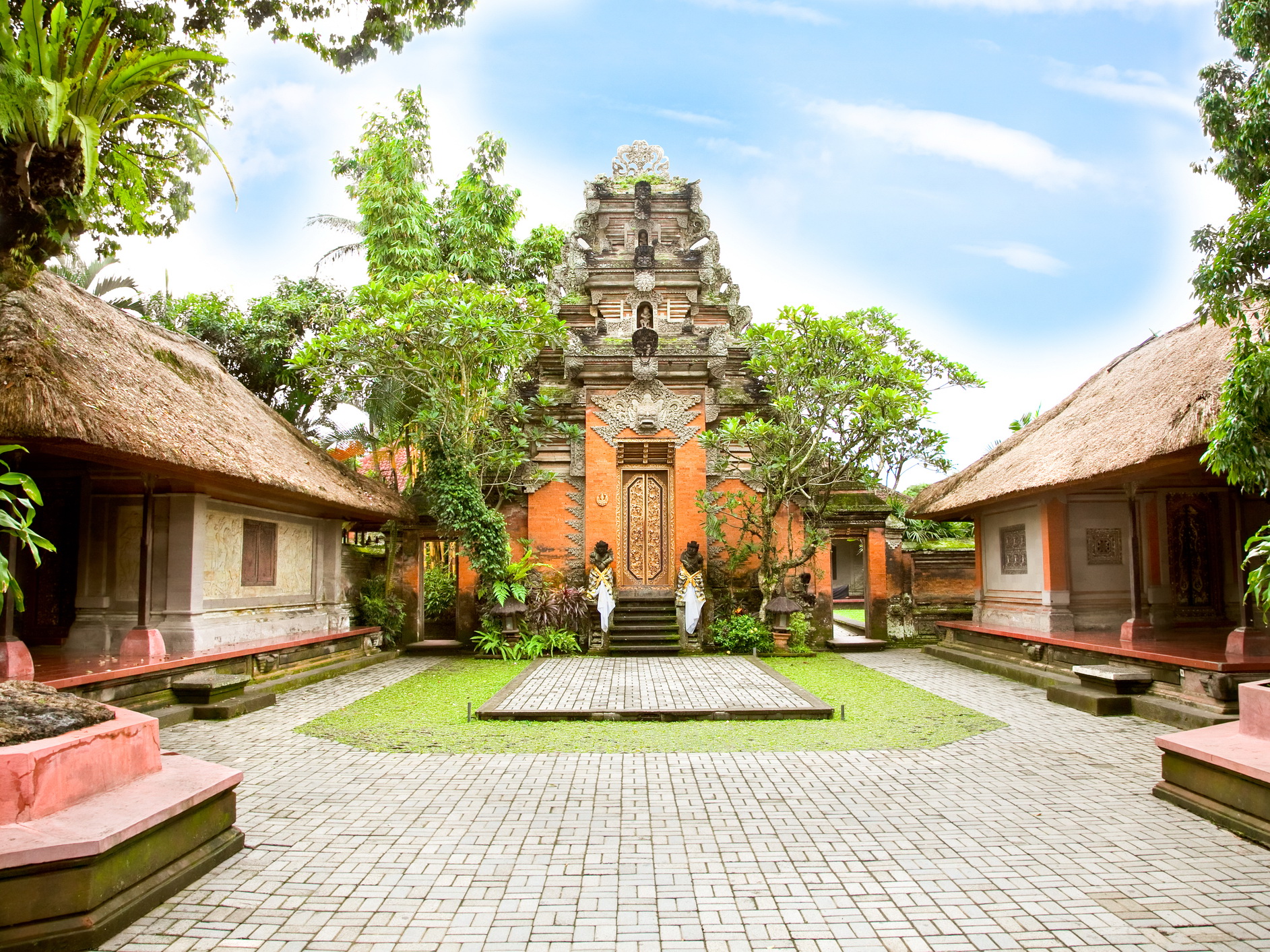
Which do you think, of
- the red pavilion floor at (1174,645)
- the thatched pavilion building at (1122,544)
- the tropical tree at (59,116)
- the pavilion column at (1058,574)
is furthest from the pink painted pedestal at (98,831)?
the pavilion column at (1058,574)

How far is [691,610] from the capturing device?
13.4m

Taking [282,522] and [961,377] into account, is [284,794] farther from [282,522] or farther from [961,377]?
[961,377]

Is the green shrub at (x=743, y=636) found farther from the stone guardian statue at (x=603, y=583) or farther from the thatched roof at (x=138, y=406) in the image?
the thatched roof at (x=138, y=406)

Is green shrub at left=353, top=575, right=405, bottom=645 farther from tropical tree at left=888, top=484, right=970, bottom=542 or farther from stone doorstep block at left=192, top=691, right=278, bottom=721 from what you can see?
tropical tree at left=888, top=484, right=970, bottom=542

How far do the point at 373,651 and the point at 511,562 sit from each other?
8.93ft

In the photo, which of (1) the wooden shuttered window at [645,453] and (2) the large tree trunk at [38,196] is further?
(1) the wooden shuttered window at [645,453]

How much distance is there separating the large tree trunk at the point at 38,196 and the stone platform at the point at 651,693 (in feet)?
18.9

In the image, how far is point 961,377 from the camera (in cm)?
1251

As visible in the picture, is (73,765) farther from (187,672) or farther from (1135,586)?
(1135,586)

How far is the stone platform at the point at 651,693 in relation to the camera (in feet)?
26.4

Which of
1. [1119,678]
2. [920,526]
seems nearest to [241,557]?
[1119,678]

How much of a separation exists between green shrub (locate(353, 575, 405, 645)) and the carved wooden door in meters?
4.10

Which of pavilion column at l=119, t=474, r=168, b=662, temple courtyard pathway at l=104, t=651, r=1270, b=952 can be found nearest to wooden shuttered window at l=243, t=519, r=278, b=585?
pavilion column at l=119, t=474, r=168, b=662

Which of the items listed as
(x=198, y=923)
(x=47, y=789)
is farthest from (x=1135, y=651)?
(x=47, y=789)
